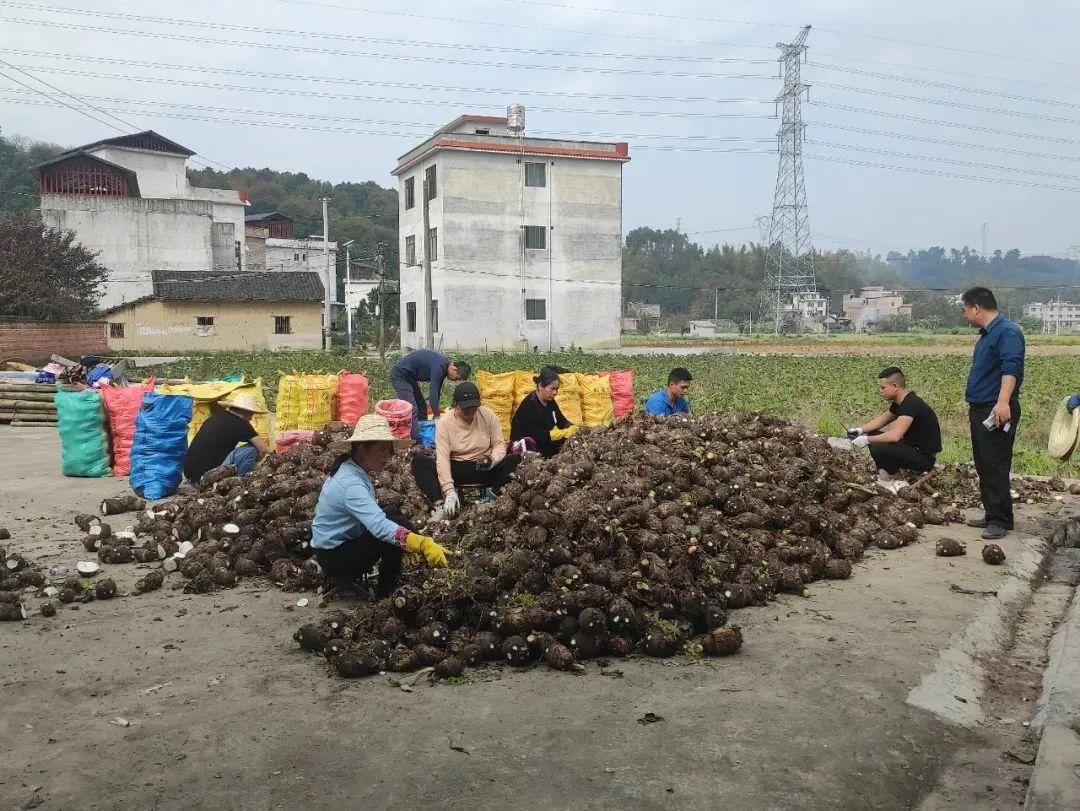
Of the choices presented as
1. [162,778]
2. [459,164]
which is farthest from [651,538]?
[459,164]

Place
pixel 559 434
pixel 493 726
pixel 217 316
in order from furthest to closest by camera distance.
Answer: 1. pixel 217 316
2. pixel 559 434
3. pixel 493 726

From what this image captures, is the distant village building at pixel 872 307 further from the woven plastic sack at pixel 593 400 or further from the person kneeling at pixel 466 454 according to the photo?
the person kneeling at pixel 466 454

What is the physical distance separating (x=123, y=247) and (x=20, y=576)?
156 ft

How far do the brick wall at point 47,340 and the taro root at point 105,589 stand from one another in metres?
25.5

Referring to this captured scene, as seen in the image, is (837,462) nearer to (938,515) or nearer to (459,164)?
(938,515)

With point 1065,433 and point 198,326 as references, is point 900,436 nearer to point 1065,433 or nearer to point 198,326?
point 1065,433

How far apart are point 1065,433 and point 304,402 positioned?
8150 millimetres

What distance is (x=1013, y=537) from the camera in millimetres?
7246

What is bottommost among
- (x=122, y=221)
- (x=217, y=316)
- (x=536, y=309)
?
(x=217, y=316)

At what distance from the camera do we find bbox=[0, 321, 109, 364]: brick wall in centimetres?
2862

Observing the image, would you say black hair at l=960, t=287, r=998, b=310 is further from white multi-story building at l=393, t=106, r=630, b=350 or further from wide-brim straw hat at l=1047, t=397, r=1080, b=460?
white multi-story building at l=393, t=106, r=630, b=350

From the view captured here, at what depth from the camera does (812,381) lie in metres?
23.1

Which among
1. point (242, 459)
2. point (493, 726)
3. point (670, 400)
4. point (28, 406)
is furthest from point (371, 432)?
point (28, 406)

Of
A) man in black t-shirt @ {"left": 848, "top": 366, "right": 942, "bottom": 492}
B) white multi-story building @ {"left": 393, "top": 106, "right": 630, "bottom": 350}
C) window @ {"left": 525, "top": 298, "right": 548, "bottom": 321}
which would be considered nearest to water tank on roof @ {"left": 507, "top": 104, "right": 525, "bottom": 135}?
white multi-story building @ {"left": 393, "top": 106, "right": 630, "bottom": 350}
